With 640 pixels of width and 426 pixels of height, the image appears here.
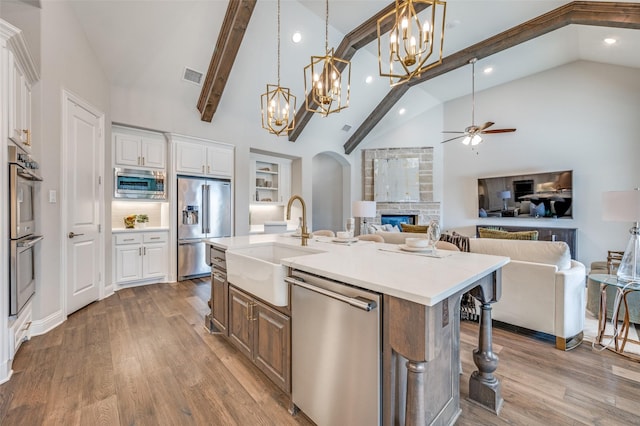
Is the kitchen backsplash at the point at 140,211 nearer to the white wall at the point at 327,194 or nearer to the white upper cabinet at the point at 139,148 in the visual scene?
the white upper cabinet at the point at 139,148

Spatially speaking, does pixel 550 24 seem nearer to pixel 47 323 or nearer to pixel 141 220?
pixel 141 220

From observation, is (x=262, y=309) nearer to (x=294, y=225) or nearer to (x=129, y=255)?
(x=129, y=255)

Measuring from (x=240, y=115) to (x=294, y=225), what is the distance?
2.95 meters

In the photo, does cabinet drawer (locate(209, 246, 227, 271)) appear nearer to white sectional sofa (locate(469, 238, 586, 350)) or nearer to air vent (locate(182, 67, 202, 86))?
white sectional sofa (locate(469, 238, 586, 350))

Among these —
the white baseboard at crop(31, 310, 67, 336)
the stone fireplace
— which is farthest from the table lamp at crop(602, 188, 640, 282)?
the white baseboard at crop(31, 310, 67, 336)

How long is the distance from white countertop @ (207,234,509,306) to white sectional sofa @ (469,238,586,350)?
1.28 m

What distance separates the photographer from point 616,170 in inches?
194

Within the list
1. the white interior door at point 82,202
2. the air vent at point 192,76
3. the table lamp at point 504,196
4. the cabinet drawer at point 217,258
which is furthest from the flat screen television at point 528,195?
the white interior door at point 82,202

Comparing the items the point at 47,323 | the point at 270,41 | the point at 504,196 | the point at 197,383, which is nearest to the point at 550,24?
the point at 504,196

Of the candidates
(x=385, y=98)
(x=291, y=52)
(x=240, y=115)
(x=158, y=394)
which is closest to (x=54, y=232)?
(x=158, y=394)

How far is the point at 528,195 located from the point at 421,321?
→ 6498mm

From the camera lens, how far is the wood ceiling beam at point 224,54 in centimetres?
366

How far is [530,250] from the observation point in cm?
258

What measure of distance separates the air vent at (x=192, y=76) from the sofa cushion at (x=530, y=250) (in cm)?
469
